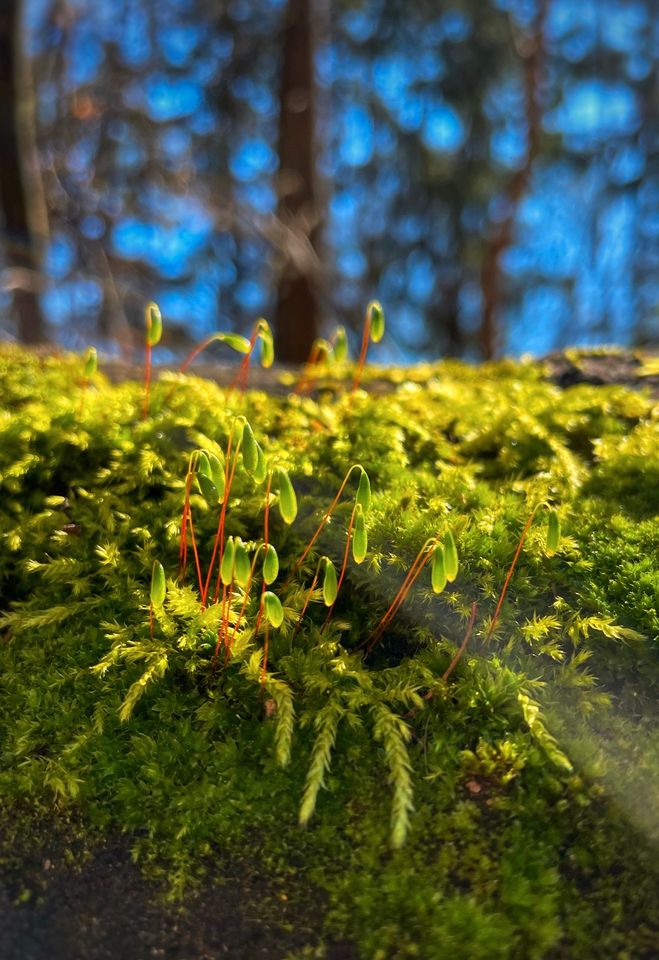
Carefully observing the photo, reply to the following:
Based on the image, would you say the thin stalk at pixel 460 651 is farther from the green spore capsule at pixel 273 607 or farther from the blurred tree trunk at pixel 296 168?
the blurred tree trunk at pixel 296 168

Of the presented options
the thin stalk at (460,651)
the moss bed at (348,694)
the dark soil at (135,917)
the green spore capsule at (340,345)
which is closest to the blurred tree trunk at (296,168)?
the green spore capsule at (340,345)

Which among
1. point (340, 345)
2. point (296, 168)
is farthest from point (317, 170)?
point (340, 345)

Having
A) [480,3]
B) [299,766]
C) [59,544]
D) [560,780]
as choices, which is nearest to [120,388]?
[59,544]

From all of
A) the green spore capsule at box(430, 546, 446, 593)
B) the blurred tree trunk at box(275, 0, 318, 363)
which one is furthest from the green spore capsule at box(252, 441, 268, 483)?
the blurred tree trunk at box(275, 0, 318, 363)

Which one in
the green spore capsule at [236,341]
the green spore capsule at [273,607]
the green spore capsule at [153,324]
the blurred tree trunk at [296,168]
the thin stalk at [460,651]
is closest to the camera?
the green spore capsule at [273,607]

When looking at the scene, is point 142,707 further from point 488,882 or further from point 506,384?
point 506,384

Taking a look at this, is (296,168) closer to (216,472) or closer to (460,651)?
(216,472)

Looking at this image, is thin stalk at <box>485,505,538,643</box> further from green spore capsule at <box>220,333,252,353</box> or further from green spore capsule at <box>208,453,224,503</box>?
green spore capsule at <box>220,333,252,353</box>
